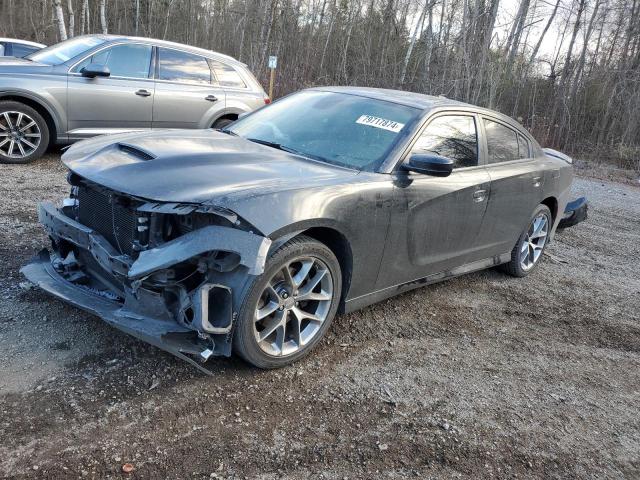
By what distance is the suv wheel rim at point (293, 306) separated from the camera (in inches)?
127

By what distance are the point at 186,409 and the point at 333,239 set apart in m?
1.34

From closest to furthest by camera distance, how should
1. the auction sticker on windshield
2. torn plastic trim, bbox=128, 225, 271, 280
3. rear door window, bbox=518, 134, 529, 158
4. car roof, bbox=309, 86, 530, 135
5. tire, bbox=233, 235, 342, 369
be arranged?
1. torn plastic trim, bbox=128, 225, 271, 280
2. tire, bbox=233, 235, 342, 369
3. the auction sticker on windshield
4. car roof, bbox=309, 86, 530, 135
5. rear door window, bbox=518, 134, 529, 158

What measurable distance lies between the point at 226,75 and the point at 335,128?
5408 millimetres

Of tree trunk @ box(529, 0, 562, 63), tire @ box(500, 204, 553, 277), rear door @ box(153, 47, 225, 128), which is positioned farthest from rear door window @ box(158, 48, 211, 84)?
tree trunk @ box(529, 0, 562, 63)

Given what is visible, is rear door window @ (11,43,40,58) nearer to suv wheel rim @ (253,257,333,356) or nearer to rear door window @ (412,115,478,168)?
rear door window @ (412,115,478,168)

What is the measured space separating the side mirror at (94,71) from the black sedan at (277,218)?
3738 millimetres

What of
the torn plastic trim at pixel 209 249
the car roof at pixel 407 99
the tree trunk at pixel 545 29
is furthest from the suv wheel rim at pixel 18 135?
the tree trunk at pixel 545 29

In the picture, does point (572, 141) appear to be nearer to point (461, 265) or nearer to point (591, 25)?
point (591, 25)

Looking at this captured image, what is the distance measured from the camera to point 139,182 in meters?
3.08

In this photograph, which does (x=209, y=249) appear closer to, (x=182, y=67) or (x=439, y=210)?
(x=439, y=210)

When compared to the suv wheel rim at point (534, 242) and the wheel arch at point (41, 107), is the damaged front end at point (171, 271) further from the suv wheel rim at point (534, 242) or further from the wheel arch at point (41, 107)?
the wheel arch at point (41, 107)

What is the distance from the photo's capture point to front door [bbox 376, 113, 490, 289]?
3.83 meters

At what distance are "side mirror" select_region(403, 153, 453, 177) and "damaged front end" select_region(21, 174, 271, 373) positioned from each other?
1347 millimetres

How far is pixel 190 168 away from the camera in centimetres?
328
